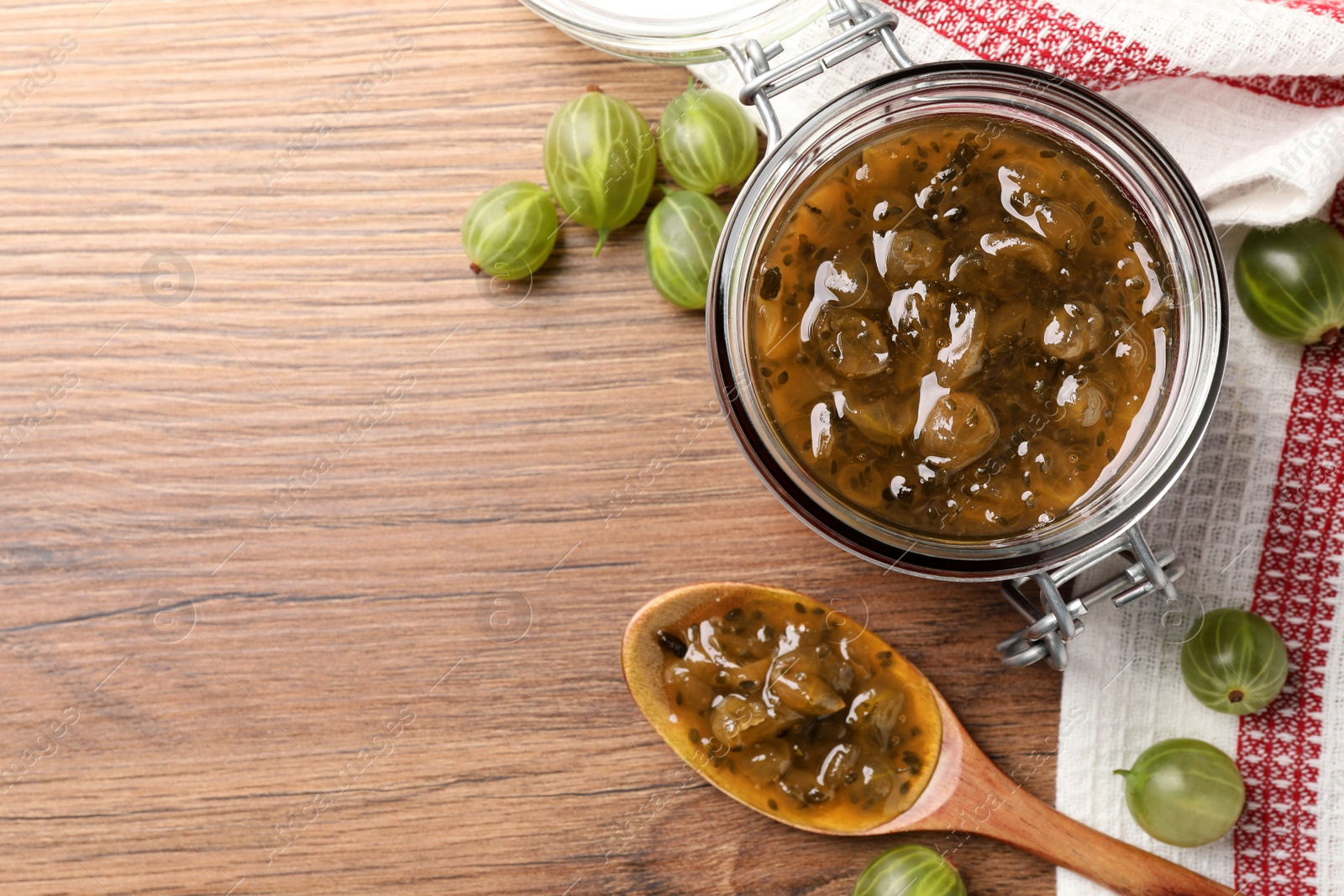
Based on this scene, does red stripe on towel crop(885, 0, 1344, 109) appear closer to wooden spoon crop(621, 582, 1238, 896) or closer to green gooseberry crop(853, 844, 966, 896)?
wooden spoon crop(621, 582, 1238, 896)

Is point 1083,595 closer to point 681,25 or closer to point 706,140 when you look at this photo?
point 706,140

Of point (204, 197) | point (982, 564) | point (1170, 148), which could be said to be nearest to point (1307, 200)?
point (1170, 148)

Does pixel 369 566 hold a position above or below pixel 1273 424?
below

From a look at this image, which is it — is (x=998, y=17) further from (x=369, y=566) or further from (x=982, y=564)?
(x=369, y=566)

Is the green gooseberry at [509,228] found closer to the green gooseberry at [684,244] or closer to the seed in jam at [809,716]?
the green gooseberry at [684,244]

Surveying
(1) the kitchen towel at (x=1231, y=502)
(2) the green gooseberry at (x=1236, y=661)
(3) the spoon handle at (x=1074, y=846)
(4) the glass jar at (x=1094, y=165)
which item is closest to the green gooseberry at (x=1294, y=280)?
(1) the kitchen towel at (x=1231, y=502)

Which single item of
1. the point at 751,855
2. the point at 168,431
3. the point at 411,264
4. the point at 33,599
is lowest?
the point at 751,855

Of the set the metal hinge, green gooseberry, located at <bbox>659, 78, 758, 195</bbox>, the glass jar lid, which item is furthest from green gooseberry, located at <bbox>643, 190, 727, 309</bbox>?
the metal hinge
